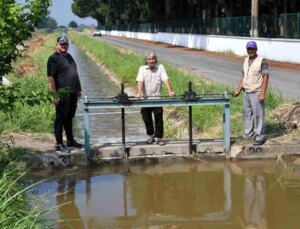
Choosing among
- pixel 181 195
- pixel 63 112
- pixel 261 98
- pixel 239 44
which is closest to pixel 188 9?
pixel 239 44

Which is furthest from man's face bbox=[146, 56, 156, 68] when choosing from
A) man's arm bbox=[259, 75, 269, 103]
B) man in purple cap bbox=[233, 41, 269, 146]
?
man's arm bbox=[259, 75, 269, 103]

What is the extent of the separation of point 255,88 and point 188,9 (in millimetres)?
56572

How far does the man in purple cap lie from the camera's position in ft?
28.5

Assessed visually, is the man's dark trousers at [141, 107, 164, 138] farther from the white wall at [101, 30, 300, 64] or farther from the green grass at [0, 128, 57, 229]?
the white wall at [101, 30, 300, 64]

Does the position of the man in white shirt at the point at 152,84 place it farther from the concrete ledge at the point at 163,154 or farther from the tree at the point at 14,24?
the tree at the point at 14,24

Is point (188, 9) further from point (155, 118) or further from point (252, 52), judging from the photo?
point (252, 52)

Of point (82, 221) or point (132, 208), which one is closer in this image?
point (82, 221)

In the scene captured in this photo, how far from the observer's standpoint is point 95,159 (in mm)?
8859

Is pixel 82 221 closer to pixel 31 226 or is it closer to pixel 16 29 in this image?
pixel 31 226

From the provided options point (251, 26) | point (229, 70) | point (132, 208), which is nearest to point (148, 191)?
point (132, 208)

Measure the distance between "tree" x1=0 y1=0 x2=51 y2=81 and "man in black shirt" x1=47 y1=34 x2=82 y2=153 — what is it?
1961mm

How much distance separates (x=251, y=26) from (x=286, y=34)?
4.54 metres

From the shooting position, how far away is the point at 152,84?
898 cm

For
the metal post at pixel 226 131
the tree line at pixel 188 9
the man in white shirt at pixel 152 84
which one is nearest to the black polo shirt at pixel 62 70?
the man in white shirt at pixel 152 84
